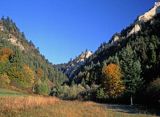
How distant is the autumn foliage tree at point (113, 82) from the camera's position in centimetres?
9356

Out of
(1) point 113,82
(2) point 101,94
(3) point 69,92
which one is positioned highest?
(3) point 69,92

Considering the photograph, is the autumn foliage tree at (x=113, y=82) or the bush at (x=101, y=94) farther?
the bush at (x=101, y=94)

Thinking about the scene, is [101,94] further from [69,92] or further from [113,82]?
[69,92]

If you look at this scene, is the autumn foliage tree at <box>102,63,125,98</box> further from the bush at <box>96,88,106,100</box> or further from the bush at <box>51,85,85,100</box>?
the bush at <box>51,85,85,100</box>

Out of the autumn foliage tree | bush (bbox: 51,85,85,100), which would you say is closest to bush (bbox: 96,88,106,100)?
the autumn foliage tree

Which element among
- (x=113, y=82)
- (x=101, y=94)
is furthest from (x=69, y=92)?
(x=113, y=82)

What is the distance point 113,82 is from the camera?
95312 mm

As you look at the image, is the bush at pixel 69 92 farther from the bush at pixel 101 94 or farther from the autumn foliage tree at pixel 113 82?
the autumn foliage tree at pixel 113 82

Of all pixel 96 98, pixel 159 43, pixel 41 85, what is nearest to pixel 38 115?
pixel 96 98

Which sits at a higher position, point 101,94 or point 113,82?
point 113,82

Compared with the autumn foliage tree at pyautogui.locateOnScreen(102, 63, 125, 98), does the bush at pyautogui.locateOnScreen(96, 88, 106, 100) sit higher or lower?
lower

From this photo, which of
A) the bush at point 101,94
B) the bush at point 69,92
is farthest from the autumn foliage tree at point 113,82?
the bush at point 69,92

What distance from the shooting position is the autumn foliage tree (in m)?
93.6

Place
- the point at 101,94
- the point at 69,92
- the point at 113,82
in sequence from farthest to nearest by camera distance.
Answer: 1. the point at 69,92
2. the point at 101,94
3. the point at 113,82
